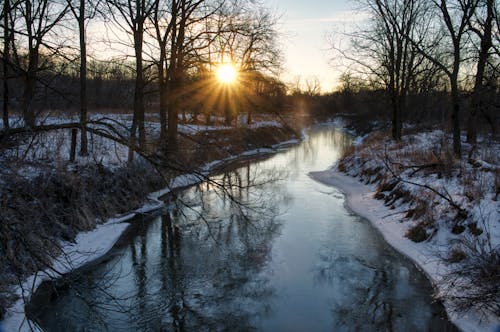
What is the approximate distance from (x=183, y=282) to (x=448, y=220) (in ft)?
20.2

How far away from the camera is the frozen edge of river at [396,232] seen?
6402mm

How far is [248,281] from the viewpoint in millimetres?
8164

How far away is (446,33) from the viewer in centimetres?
1570

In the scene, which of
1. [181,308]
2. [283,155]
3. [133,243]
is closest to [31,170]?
[133,243]

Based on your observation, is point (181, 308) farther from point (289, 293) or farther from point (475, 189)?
point (475, 189)

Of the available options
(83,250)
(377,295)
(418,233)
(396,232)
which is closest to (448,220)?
(418,233)

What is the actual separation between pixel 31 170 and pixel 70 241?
2624mm

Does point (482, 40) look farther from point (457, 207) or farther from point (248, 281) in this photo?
point (248, 281)

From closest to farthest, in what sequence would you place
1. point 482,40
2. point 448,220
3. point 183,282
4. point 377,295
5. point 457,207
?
point 377,295 < point 183,282 < point 457,207 < point 448,220 < point 482,40

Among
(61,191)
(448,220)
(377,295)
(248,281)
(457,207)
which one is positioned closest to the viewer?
(377,295)

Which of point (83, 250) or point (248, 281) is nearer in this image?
point (248, 281)

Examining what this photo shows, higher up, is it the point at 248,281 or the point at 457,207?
the point at 457,207

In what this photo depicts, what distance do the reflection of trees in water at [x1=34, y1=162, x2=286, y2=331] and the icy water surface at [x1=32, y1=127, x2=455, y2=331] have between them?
2 cm

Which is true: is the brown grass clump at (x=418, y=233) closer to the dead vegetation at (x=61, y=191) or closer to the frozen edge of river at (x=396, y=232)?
the frozen edge of river at (x=396, y=232)
